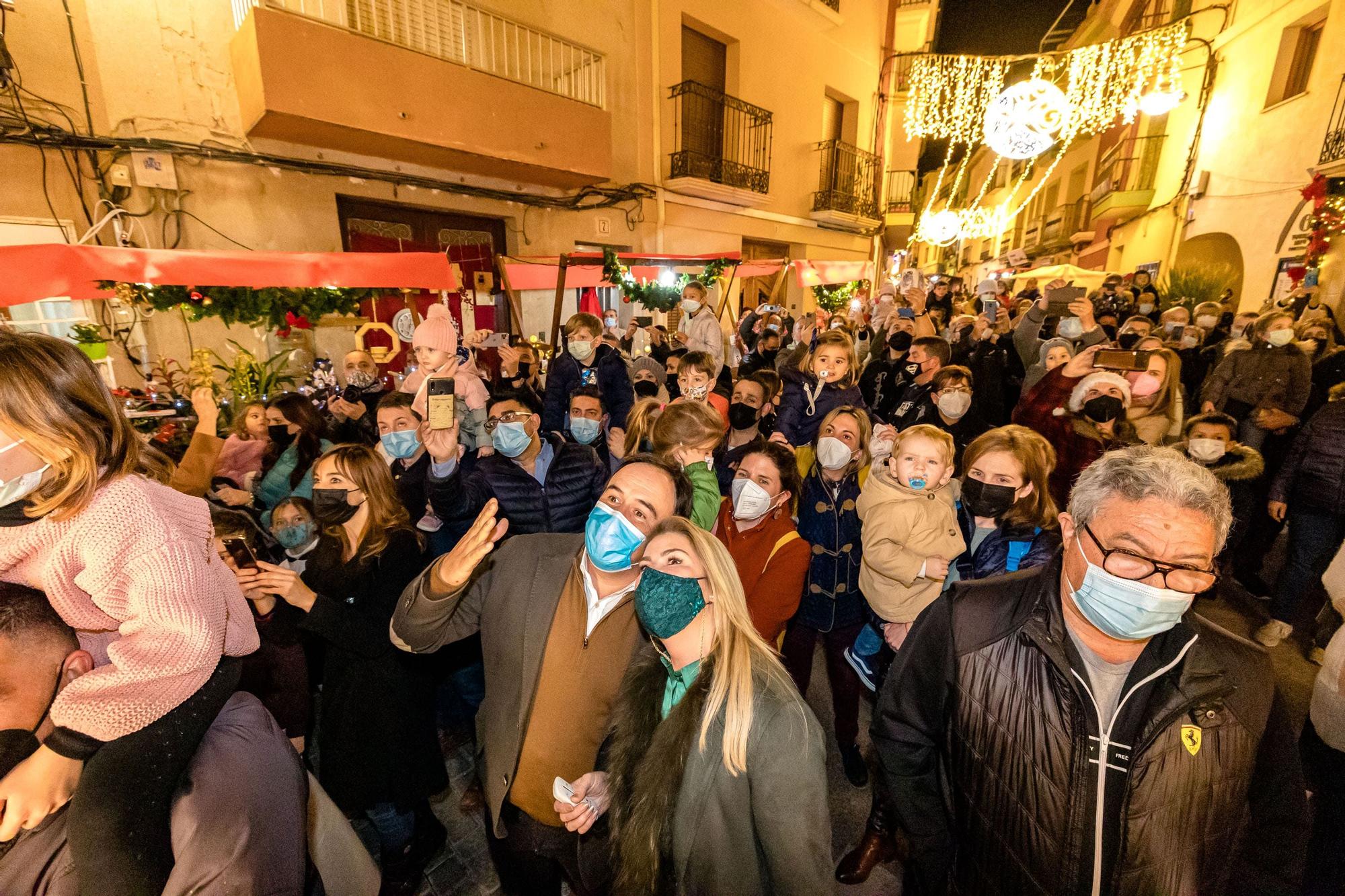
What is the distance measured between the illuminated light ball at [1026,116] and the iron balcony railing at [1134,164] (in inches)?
445

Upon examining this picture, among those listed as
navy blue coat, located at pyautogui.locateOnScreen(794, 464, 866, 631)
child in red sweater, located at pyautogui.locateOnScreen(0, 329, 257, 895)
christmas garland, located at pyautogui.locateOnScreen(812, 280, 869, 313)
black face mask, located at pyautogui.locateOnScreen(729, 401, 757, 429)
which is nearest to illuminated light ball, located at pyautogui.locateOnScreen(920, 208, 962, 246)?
christmas garland, located at pyautogui.locateOnScreen(812, 280, 869, 313)

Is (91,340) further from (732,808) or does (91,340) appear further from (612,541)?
(732,808)

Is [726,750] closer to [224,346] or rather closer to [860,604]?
[860,604]

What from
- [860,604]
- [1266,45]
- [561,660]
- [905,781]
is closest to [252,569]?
[561,660]

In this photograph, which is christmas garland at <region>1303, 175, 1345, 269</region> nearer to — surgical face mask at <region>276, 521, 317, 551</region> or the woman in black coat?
the woman in black coat

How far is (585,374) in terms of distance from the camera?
215 inches

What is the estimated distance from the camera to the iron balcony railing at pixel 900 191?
65.5ft

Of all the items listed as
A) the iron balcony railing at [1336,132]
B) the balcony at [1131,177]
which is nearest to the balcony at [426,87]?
the iron balcony railing at [1336,132]

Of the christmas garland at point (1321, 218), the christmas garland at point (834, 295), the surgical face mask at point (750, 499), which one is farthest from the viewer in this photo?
the christmas garland at point (834, 295)

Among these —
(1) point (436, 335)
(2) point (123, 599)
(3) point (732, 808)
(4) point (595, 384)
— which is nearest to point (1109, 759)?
(3) point (732, 808)

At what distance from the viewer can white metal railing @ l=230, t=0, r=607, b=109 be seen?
7195 mm

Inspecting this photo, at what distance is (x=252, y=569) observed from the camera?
1.91 metres

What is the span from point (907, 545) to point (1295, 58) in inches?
596

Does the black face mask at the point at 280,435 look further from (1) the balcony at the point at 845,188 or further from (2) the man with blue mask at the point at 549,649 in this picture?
(1) the balcony at the point at 845,188
